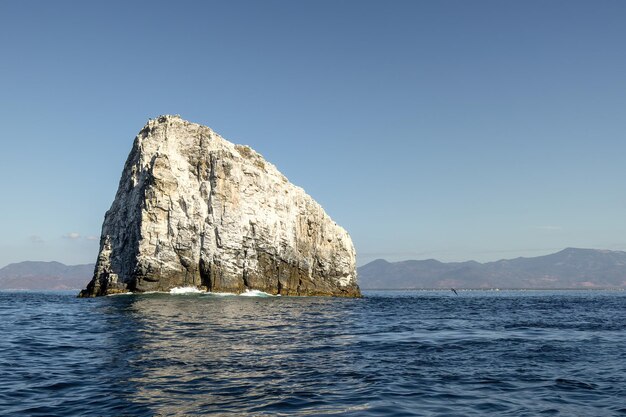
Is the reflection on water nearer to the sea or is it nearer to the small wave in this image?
the sea

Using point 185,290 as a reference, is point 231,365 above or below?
below

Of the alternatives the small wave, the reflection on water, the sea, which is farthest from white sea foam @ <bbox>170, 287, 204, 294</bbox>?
the sea

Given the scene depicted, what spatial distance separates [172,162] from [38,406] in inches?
2557

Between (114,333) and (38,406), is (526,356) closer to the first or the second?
(38,406)

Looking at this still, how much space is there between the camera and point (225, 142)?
7844cm

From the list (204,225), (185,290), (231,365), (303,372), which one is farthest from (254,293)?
(303,372)

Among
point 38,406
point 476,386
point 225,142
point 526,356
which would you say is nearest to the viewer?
point 38,406

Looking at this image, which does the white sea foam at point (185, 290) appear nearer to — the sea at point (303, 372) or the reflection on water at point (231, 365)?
the reflection on water at point (231, 365)

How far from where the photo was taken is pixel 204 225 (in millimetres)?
71312

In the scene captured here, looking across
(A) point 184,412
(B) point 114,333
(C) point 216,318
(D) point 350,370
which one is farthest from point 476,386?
(C) point 216,318

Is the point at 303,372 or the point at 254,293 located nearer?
the point at 303,372

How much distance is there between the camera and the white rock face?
228 feet

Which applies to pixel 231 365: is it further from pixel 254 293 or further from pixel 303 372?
pixel 254 293

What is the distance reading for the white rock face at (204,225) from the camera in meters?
69.4
